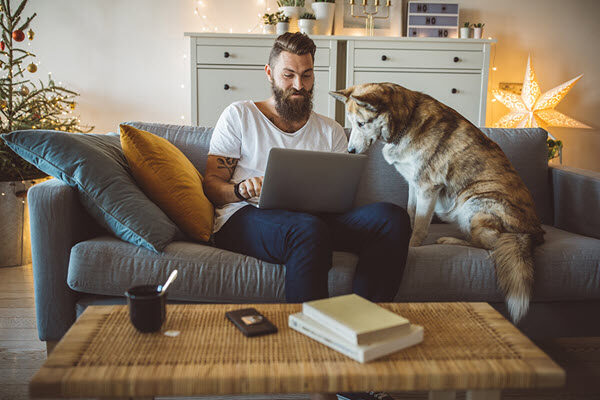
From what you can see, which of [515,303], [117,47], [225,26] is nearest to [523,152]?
[515,303]

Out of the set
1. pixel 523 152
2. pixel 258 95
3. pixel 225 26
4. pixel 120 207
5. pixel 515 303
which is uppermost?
pixel 225 26

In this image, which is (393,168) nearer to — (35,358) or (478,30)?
(35,358)

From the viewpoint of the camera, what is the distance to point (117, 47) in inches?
154

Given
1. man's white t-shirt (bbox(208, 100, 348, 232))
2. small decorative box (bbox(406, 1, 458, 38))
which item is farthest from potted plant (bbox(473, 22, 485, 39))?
man's white t-shirt (bbox(208, 100, 348, 232))

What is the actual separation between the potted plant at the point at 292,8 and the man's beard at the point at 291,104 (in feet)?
6.32

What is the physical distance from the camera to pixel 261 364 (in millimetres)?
820

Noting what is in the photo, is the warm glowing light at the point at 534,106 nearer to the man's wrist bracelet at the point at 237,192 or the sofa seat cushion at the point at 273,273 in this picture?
the sofa seat cushion at the point at 273,273

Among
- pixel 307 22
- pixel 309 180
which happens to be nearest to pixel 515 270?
pixel 309 180

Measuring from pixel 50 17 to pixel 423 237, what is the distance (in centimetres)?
346

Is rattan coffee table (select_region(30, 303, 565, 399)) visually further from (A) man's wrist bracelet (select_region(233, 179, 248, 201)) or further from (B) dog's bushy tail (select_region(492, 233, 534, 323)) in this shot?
(A) man's wrist bracelet (select_region(233, 179, 248, 201))

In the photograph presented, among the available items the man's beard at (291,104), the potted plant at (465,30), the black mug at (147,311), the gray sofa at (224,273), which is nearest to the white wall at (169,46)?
the potted plant at (465,30)

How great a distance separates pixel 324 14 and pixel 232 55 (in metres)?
0.79

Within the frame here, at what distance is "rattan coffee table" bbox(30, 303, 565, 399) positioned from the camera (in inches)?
30.4

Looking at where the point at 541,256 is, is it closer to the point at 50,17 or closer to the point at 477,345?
the point at 477,345
